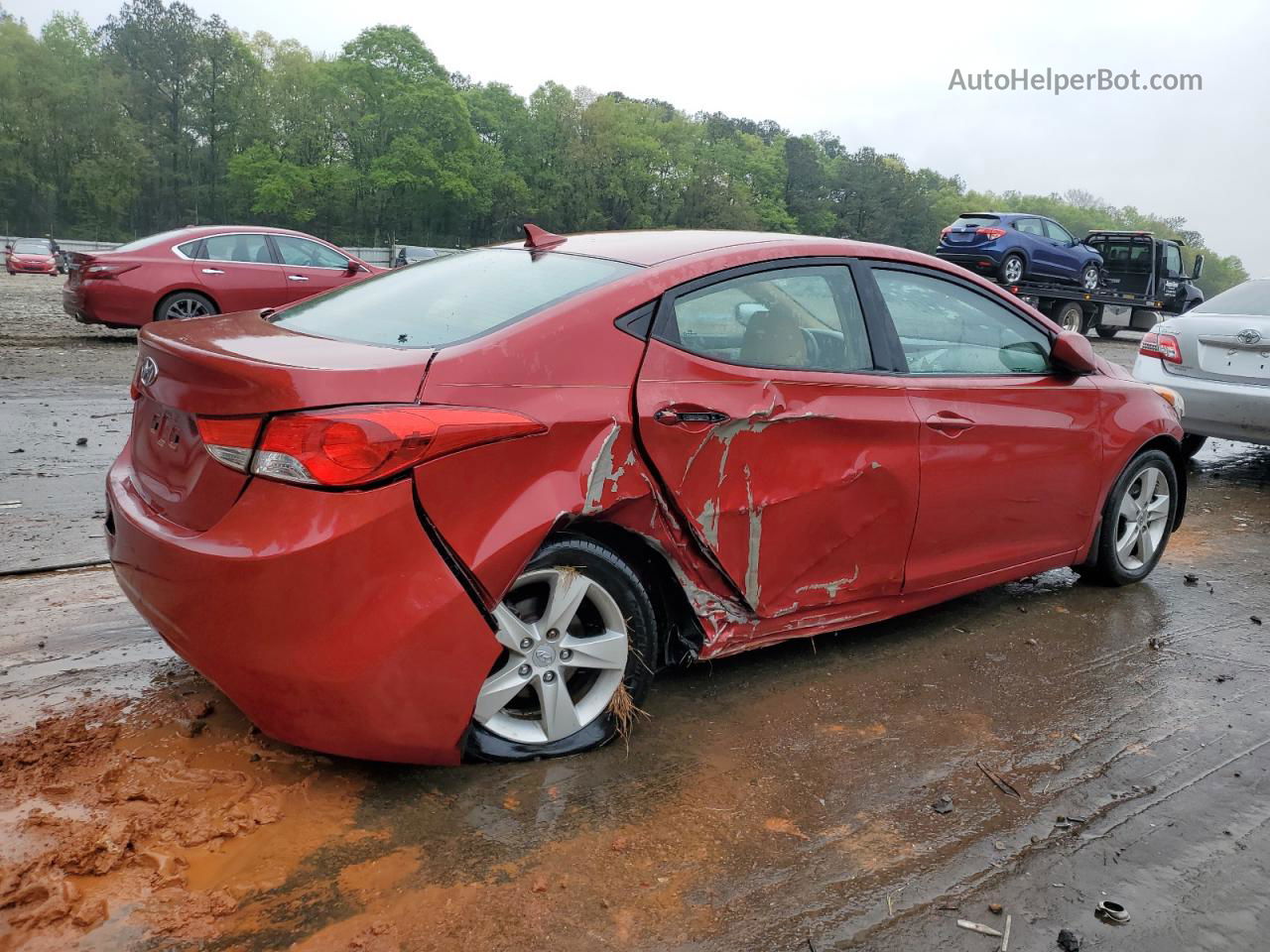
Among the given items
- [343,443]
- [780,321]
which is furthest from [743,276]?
[343,443]

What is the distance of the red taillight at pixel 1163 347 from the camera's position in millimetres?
7848

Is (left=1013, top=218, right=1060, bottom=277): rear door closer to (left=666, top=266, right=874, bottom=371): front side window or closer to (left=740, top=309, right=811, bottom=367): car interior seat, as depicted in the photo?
(left=666, top=266, right=874, bottom=371): front side window

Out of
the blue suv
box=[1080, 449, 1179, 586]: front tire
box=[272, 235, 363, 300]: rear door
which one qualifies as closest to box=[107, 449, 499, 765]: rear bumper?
box=[1080, 449, 1179, 586]: front tire

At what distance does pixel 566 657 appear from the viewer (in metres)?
3.06

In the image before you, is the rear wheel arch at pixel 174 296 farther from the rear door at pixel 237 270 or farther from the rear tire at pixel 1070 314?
the rear tire at pixel 1070 314

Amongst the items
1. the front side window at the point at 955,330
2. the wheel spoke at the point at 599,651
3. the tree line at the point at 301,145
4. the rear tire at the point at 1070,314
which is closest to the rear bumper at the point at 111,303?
the front side window at the point at 955,330

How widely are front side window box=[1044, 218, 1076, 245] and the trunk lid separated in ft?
73.8

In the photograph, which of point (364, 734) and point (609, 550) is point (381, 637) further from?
point (609, 550)

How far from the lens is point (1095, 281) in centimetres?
2453

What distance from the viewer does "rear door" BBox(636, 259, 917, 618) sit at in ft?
10.5

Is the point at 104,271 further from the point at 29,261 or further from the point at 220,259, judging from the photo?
the point at 29,261

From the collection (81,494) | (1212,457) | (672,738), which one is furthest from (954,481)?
(1212,457)

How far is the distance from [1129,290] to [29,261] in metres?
31.3

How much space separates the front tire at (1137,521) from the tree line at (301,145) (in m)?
61.2
